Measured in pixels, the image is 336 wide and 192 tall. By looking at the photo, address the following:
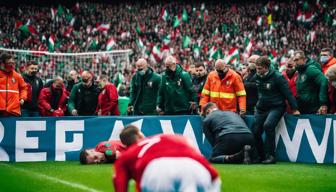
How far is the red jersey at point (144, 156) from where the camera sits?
4.84m

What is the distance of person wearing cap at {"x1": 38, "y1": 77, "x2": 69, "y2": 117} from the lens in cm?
1388

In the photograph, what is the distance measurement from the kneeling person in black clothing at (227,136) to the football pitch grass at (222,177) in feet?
1.23

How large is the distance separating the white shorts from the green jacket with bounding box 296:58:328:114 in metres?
6.97

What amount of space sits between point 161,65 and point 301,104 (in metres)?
16.6

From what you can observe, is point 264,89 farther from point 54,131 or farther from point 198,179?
point 198,179

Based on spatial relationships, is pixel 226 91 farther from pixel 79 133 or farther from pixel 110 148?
pixel 79 133

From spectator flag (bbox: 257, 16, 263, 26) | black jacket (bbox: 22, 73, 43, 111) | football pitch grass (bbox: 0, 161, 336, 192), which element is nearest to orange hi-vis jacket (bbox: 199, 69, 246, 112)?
football pitch grass (bbox: 0, 161, 336, 192)

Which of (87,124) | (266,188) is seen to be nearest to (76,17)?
(87,124)

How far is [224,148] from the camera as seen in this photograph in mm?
11023

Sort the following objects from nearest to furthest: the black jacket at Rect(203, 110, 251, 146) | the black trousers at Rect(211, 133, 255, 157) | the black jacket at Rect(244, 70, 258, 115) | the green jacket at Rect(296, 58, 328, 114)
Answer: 1. the black trousers at Rect(211, 133, 255, 157)
2. the black jacket at Rect(203, 110, 251, 146)
3. the green jacket at Rect(296, 58, 328, 114)
4. the black jacket at Rect(244, 70, 258, 115)

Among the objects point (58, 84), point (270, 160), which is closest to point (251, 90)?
point (270, 160)

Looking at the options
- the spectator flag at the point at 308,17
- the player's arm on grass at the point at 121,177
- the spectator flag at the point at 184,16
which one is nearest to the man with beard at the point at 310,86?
the player's arm on grass at the point at 121,177

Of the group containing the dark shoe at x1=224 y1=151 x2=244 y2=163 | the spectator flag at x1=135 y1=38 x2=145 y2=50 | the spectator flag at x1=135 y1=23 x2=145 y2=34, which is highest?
the spectator flag at x1=135 y1=23 x2=145 y2=34

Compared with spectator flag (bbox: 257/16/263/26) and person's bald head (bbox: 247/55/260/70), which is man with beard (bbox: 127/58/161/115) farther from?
spectator flag (bbox: 257/16/263/26)
